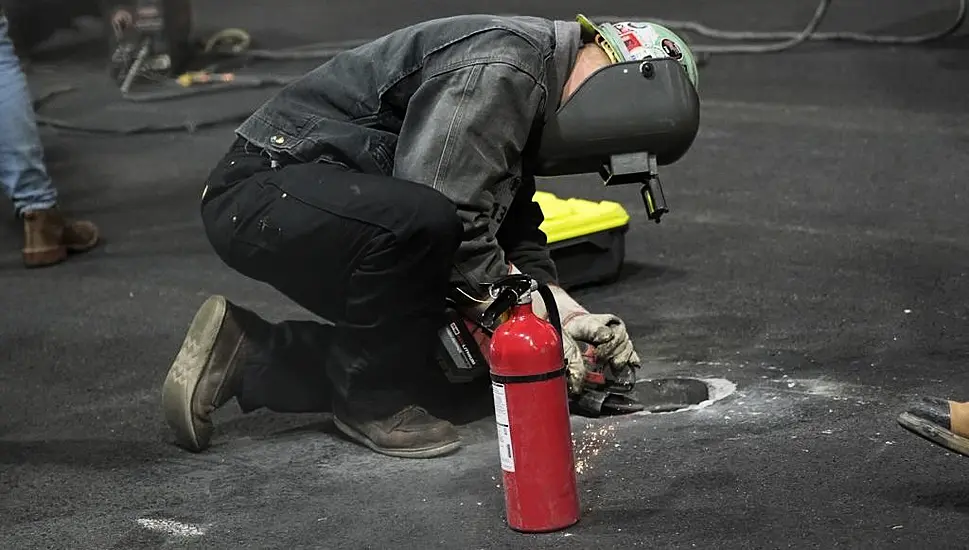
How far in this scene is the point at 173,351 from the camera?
4.33 m

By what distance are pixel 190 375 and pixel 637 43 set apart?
1399mm

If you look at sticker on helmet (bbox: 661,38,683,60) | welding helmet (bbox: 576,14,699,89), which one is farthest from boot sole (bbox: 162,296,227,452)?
sticker on helmet (bbox: 661,38,683,60)

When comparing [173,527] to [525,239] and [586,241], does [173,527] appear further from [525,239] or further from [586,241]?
[586,241]

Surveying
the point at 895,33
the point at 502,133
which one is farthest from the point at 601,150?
the point at 895,33

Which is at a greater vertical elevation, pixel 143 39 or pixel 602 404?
pixel 602 404

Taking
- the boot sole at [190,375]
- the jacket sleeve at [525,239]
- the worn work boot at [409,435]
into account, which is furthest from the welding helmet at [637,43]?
the boot sole at [190,375]

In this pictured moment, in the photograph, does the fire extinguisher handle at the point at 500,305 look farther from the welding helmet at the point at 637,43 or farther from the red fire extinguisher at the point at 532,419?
the welding helmet at the point at 637,43

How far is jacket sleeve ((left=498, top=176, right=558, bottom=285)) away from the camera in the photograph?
12.1 ft

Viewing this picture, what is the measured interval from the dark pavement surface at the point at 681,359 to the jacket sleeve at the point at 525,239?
18.3 inches

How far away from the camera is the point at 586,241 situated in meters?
4.63

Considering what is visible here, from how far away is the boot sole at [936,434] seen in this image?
270cm

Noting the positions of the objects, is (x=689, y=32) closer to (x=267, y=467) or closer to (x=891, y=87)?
(x=891, y=87)

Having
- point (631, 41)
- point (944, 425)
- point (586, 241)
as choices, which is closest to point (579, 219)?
point (586, 241)

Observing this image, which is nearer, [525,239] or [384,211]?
[384,211]
